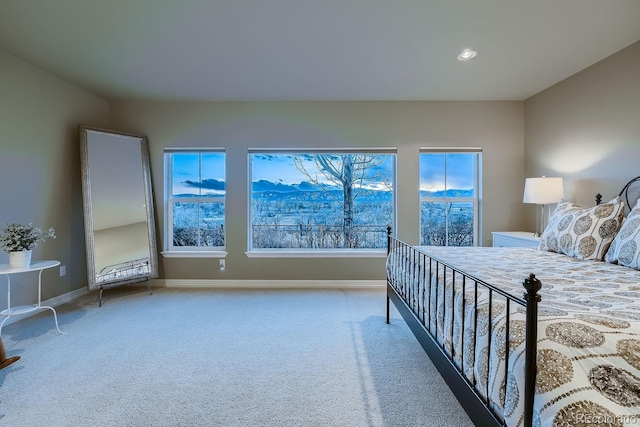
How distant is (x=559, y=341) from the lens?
87 centimetres

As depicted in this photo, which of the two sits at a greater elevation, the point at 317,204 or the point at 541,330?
the point at 317,204

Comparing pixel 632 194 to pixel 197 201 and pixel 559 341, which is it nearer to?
pixel 559 341

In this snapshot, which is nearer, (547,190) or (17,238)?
(17,238)

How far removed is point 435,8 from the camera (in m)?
2.01

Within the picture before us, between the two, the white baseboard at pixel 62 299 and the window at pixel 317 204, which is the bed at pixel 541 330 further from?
the white baseboard at pixel 62 299

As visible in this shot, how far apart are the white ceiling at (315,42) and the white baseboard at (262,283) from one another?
2423mm

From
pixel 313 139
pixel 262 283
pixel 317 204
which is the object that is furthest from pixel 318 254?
pixel 313 139

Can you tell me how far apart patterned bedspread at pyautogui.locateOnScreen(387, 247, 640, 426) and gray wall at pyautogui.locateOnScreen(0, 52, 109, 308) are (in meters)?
3.76

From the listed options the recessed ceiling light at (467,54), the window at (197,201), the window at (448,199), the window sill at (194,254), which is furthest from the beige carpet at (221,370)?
the recessed ceiling light at (467,54)

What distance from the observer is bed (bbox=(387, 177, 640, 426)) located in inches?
30.2

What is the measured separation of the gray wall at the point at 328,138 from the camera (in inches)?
150

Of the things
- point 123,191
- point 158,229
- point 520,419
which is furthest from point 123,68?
point 520,419

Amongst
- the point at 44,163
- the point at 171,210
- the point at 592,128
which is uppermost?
the point at 592,128

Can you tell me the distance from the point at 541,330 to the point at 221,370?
6.13 feet
